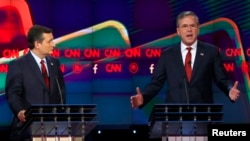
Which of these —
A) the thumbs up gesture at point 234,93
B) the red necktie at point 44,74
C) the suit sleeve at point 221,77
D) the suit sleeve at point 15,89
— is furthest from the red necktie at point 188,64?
the suit sleeve at point 15,89

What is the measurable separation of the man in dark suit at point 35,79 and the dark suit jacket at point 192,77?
3.28 ft

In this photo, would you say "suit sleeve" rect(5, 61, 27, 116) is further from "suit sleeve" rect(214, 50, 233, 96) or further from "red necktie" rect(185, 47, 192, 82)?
"suit sleeve" rect(214, 50, 233, 96)

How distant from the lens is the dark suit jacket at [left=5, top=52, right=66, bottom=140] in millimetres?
7629

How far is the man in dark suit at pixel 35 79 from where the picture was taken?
300 inches

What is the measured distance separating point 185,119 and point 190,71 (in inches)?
79.3

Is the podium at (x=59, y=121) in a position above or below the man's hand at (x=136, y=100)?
below

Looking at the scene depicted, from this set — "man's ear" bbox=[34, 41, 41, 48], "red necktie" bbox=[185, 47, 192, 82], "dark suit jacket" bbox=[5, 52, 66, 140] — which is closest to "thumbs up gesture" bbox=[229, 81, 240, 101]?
"red necktie" bbox=[185, 47, 192, 82]

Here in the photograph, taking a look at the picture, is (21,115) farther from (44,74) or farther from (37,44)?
(37,44)

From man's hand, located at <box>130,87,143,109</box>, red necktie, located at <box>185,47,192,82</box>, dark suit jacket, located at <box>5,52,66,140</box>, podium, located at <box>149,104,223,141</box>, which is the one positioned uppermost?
red necktie, located at <box>185,47,192,82</box>

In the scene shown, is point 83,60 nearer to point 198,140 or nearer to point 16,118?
point 16,118

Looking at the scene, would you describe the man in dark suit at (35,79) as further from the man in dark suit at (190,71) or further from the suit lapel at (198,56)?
the suit lapel at (198,56)

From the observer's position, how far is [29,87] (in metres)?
7.77

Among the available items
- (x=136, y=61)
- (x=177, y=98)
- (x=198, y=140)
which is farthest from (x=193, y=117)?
(x=136, y=61)

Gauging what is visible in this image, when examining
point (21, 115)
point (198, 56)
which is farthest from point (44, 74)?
point (198, 56)
